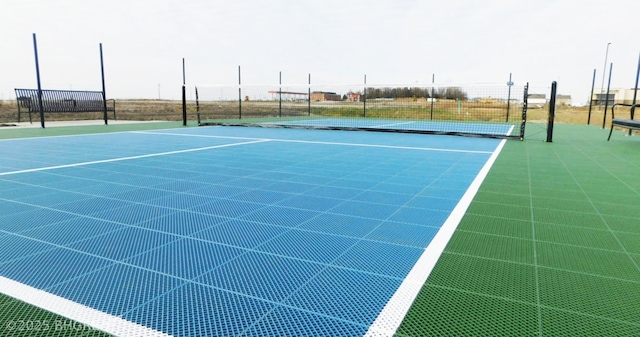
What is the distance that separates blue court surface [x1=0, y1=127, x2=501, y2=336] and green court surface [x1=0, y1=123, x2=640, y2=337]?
0.79ft

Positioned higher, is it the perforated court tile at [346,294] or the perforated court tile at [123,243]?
the perforated court tile at [123,243]

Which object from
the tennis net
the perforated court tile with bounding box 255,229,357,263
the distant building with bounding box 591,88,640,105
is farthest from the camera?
the distant building with bounding box 591,88,640,105

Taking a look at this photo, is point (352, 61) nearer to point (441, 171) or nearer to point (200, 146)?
point (200, 146)

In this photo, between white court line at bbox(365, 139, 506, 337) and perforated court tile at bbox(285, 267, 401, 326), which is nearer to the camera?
white court line at bbox(365, 139, 506, 337)

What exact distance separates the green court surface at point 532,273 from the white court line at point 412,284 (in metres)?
0.05

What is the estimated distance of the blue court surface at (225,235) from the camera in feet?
7.30

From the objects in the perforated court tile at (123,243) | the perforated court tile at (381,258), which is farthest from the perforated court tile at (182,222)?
the perforated court tile at (381,258)

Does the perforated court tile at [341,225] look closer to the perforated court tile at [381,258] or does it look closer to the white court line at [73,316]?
the perforated court tile at [381,258]

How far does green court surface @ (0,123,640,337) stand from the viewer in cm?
204

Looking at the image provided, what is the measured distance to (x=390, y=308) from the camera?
2.21 meters

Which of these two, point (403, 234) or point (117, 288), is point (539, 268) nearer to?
point (403, 234)

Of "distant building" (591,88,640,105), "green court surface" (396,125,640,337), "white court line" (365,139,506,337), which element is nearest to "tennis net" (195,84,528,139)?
"distant building" (591,88,640,105)

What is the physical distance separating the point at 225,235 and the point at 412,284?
1.57 metres

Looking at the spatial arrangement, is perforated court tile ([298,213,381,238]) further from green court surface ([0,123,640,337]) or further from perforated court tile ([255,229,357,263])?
green court surface ([0,123,640,337])
